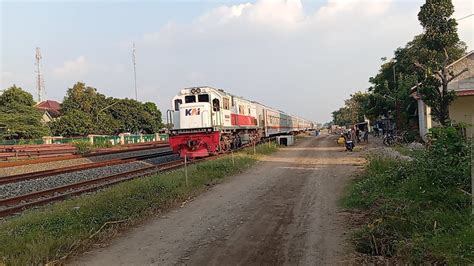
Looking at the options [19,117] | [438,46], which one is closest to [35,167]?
[438,46]

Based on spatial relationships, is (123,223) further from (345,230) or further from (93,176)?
(93,176)

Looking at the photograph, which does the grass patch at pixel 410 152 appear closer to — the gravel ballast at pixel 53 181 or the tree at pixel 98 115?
the gravel ballast at pixel 53 181

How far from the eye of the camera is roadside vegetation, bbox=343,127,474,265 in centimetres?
473

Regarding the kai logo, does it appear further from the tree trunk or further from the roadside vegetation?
the roadside vegetation

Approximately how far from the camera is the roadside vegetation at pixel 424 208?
473 cm

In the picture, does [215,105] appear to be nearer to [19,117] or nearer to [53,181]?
[53,181]

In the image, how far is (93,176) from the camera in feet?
54.7

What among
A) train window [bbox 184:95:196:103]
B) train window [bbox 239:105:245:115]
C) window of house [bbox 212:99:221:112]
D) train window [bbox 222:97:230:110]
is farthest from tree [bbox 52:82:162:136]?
window of house [bbox 212:99:221:112]

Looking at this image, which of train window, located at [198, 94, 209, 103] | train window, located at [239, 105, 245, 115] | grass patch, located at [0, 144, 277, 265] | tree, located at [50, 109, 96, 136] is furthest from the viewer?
tree, located at [50, 109, 96, 136]

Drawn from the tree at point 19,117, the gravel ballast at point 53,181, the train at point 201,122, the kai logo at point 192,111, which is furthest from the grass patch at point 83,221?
the tree at point 19,117

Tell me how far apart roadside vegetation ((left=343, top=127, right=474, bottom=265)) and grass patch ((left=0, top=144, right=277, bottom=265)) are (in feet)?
13.5

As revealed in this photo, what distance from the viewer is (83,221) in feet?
24.6

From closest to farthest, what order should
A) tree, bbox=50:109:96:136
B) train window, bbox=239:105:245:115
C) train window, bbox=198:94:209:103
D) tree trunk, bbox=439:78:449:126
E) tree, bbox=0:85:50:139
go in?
tree trunk, bbox=439:78:449:126, train window, bbox=198:94:209:103, train window, bbox=239:105:245:115, tree, bbox=0:85:50:139, tree, bbox=50:109:96:136

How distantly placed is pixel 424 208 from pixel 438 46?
10.4 metres
